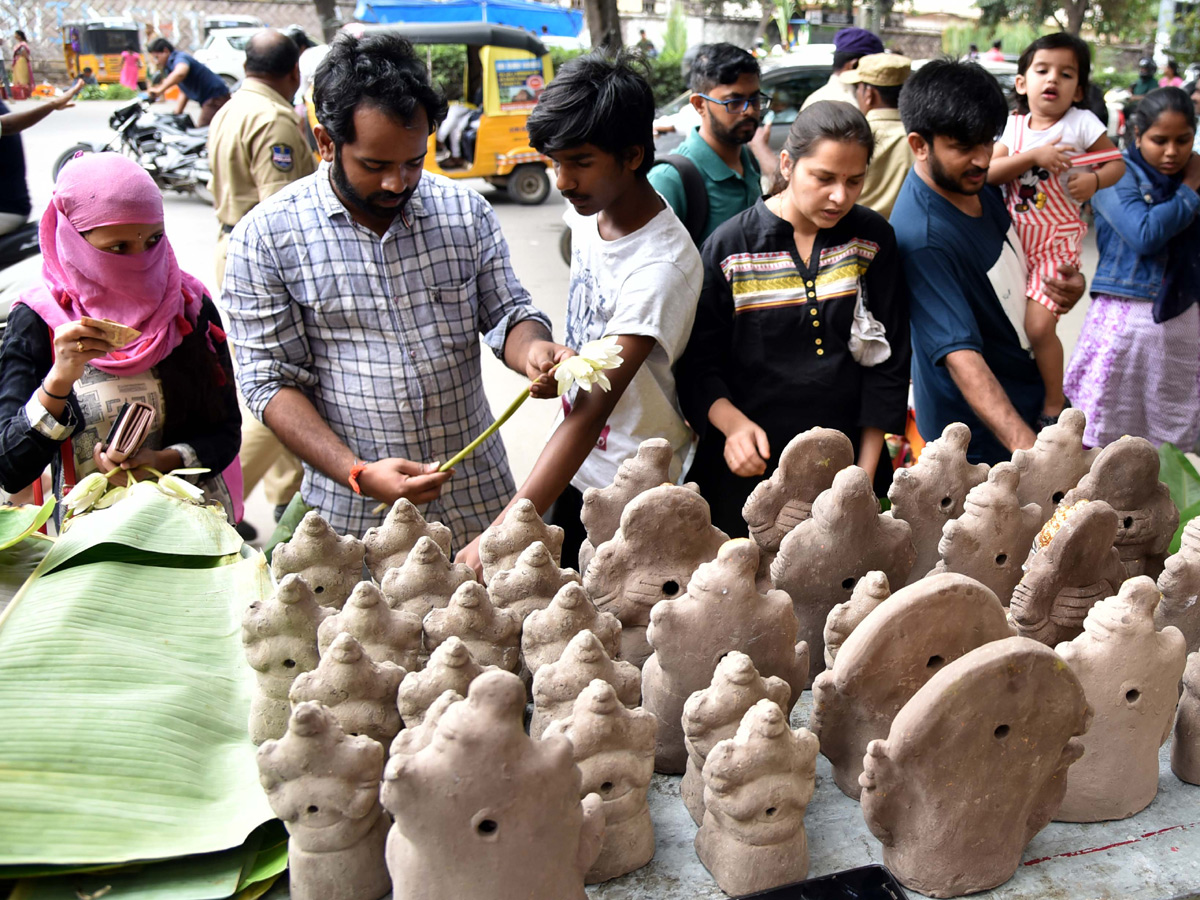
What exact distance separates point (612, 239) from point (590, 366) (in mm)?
389

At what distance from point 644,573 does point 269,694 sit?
555 mm

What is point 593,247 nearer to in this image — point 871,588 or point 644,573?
point 644,573

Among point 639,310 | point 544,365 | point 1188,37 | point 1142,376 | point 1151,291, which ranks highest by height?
point 1188,37

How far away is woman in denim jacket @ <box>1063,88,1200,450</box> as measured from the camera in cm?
349

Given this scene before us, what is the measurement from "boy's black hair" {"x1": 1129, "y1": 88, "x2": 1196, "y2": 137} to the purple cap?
132cm

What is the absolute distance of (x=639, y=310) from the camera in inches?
80.9

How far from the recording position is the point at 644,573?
58.9 inches

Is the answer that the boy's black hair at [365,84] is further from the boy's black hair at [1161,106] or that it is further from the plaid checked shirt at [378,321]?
the boy's black hair at [1161,106]

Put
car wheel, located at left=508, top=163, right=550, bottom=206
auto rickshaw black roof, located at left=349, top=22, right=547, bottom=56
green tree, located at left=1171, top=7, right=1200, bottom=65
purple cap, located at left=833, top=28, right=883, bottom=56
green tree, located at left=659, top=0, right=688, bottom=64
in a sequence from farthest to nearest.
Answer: green tree, located at left=659, top=0, right=688, bottom=64 → green tree, located at left=1171, top=7, right=1200, bottom=65 → car wheel, located at left=508, top=163, right=550, bottom=206 → auto rickshaw black roof, located at left=349, top=22, right=547, bottom=56 → purple cap, located at left=833, top=28, right=883, bottom=56

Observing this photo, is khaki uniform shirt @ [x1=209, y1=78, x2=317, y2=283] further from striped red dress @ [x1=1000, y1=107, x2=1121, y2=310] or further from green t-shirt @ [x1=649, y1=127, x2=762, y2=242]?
striped red dress @ [x1=1000, y1=107, x2=1121, y2=310]

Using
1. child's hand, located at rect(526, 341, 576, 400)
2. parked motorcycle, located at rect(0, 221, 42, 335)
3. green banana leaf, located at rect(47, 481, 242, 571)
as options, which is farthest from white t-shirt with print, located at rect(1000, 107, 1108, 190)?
parked motorcycle, located at rect(0, 221, 42, 335)

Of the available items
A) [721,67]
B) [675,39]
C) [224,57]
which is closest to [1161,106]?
[721,67]

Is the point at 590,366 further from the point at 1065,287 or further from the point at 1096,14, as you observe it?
the point at 1096,14

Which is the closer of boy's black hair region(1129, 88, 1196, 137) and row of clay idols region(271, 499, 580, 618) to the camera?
row of clay idols region(271, 499, 580, 618)
